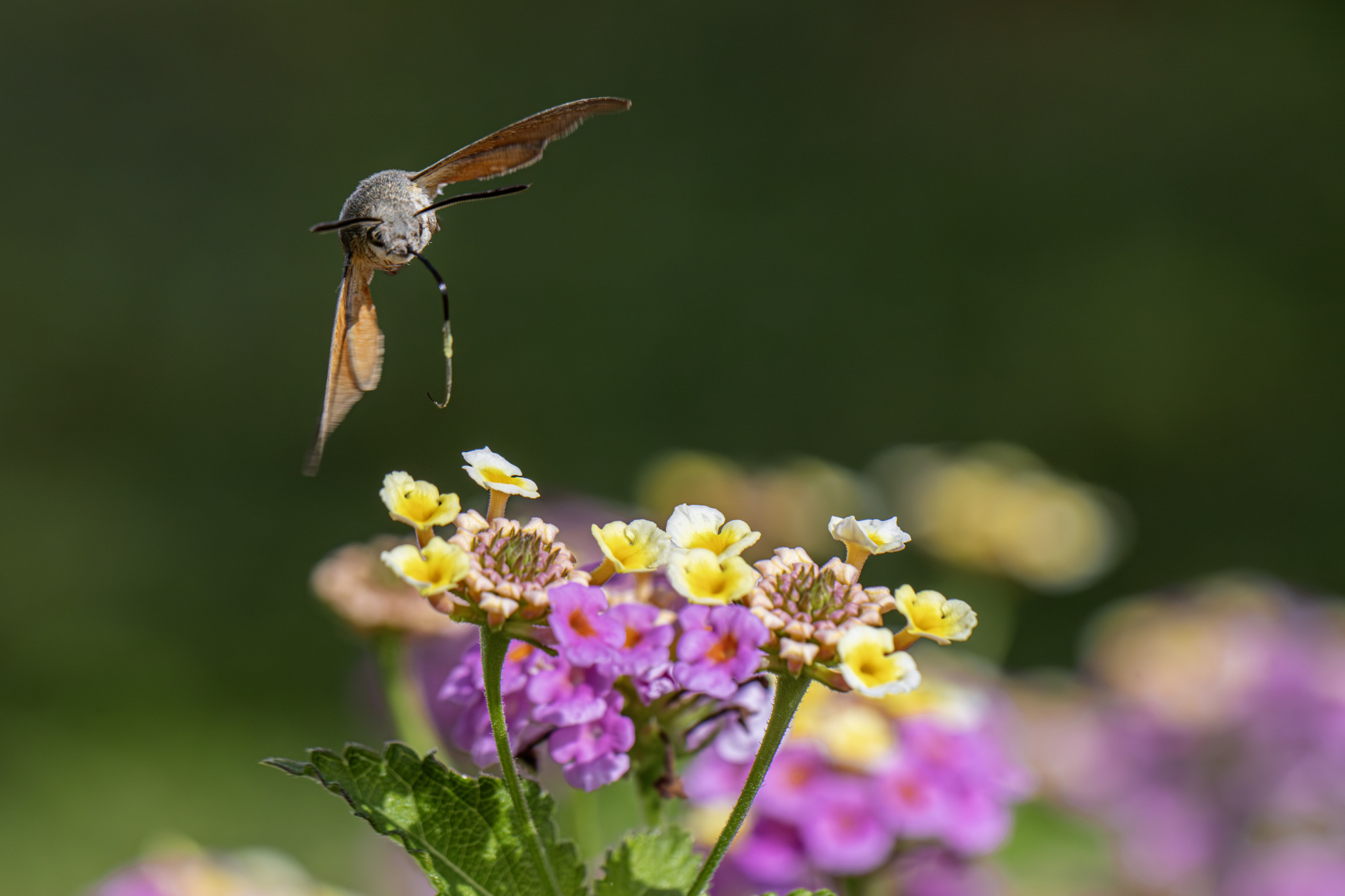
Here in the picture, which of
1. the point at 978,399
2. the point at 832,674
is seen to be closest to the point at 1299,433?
the point at 978,399

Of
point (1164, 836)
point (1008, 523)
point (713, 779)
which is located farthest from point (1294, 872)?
point (713, 779)

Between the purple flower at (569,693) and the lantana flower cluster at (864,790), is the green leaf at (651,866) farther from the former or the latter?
the lantana flower cluster at (864,790)

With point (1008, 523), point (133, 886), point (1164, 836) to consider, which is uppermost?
point (1008, 523)

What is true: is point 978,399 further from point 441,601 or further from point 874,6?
point 441,601

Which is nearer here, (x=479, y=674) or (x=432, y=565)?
(x=432, y=565)

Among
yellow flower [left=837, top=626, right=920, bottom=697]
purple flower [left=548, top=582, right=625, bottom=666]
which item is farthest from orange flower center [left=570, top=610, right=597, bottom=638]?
yellow flower [left=837, top=626, right=920, bottom=697]

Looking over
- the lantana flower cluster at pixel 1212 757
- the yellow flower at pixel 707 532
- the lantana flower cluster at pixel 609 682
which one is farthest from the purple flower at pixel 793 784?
the lantana flower cluster at pixel 1212 757

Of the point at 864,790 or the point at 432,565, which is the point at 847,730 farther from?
the point at 432,565
